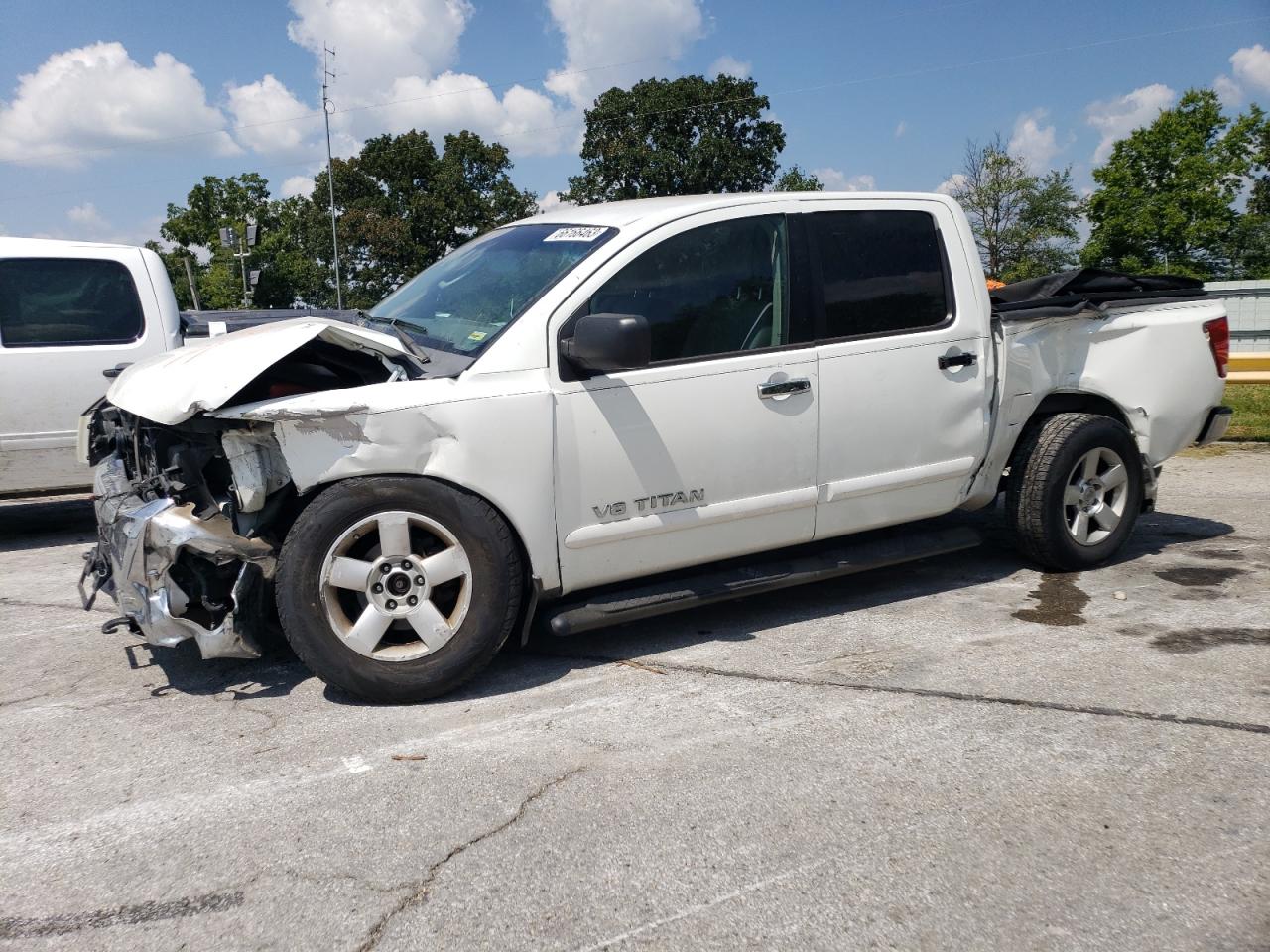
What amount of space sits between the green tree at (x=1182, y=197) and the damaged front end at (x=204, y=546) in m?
54.7

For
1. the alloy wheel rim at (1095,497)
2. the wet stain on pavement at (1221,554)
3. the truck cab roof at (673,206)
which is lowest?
the wet stain on pavement at (1221,554)

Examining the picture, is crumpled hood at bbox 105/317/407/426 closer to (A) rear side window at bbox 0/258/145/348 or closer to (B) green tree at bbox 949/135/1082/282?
(A) rear side window at bbox 0/258/145/348

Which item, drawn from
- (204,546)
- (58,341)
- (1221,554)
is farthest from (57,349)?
(1221,554)

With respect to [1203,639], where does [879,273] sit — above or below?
above

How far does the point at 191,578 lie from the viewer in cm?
375

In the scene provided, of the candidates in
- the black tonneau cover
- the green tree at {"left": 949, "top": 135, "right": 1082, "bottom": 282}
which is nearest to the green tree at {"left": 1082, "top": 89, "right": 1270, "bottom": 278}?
the green tree at {"left": 949, "top": 135, "right": 1082, "bottom": 282}

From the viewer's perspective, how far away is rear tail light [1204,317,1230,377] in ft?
18.0

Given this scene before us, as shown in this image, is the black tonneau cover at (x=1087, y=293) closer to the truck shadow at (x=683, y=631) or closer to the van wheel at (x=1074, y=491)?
the van wheel at (x=1074, y=491)

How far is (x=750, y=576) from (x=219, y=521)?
209cm

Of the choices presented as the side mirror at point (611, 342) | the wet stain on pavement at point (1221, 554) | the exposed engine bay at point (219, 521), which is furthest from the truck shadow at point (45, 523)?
the wet stain on pavement at point (1221, 554)

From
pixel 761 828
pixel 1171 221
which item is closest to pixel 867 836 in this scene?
pixel 761 828

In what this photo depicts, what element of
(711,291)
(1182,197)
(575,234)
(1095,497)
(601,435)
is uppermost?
(1182,197)

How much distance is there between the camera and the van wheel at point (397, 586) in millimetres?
3617

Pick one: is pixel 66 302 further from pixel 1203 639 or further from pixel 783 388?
pixel 1203 639
